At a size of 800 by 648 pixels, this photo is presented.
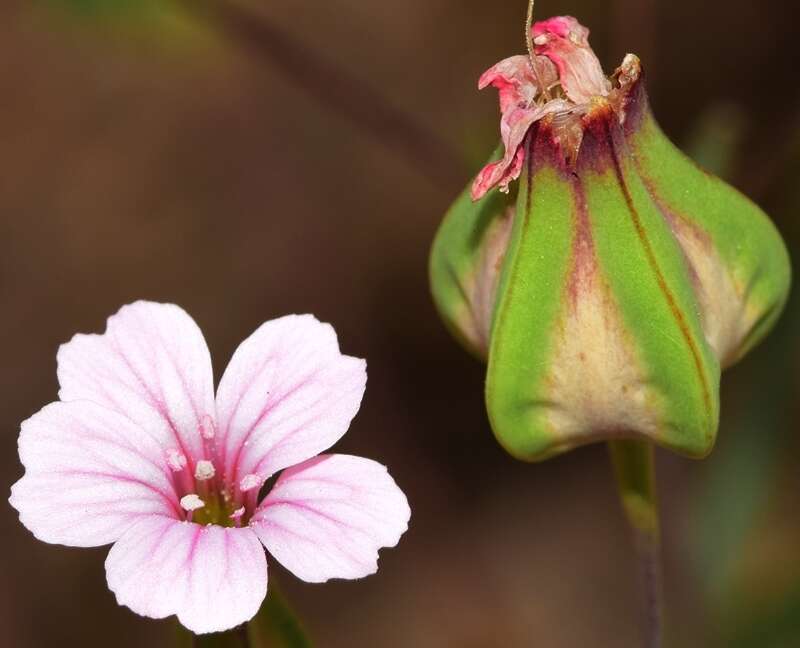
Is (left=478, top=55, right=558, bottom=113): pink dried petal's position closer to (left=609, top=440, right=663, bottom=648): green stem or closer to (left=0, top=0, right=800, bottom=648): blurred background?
(left=609, top=440, right=663, bottom=648): green stem

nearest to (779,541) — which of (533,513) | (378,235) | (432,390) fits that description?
(533,513)

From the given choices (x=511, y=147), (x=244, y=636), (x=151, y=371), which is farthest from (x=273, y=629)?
(x=511, y=147)

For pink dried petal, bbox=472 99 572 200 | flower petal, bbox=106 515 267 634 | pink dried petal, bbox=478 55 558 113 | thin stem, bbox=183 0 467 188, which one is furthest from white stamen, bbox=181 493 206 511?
thin stem, bbox=183 0 467 188

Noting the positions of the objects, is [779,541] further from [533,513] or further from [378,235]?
[378,235]

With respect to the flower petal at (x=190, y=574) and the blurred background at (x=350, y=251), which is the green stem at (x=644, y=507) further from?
the blurred background at (x=350, y=251)

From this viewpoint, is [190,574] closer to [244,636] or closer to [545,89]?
[244,636]

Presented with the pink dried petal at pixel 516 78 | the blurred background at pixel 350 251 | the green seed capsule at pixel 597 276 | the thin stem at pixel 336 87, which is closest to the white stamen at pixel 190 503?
the green seed capsule at pixel 597 276
